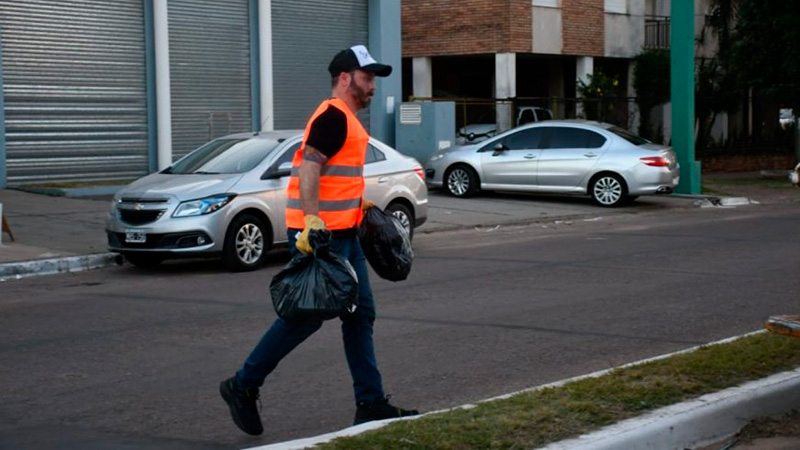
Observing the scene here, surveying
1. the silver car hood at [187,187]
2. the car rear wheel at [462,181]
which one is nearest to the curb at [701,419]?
the silver car hood at [187,187]

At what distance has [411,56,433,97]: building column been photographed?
33594 mm

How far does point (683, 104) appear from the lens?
79.6ft

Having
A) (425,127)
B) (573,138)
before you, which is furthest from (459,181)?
(425,127)

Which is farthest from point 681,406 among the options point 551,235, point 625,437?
point 551,235

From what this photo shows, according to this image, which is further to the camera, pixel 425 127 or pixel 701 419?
pixel 425 127

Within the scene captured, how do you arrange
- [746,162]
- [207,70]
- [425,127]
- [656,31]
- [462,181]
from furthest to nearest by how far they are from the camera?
1. [656,31]
2. [746,162]
3. [425,127]
4. [207,70]
5. [462,181]

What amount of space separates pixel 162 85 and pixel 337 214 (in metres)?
17.5

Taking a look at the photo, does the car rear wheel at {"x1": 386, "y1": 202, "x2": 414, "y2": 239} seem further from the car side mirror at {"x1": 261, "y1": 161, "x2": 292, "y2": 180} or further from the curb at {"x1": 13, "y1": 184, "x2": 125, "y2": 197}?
the curb at {"x1": 13, "y1": 184, "x2": 125, "y2": 197}

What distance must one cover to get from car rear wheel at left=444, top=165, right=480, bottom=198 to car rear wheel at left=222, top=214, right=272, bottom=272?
9.51m

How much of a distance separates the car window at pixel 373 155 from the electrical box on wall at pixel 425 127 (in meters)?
10.4

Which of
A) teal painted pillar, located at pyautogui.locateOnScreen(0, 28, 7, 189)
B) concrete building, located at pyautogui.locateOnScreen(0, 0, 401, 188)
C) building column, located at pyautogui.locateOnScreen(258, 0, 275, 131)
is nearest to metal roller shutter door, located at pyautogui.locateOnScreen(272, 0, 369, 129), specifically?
concrete building, located at pyautogui.locateOnScreen(0, 0, 401, 188)

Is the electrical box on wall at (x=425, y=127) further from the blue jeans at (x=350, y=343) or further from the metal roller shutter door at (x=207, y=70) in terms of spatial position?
the blue jeans at (x=350, y=343)

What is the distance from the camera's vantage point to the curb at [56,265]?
43.8 feet

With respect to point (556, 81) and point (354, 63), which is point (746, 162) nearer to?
point (556, 81)
